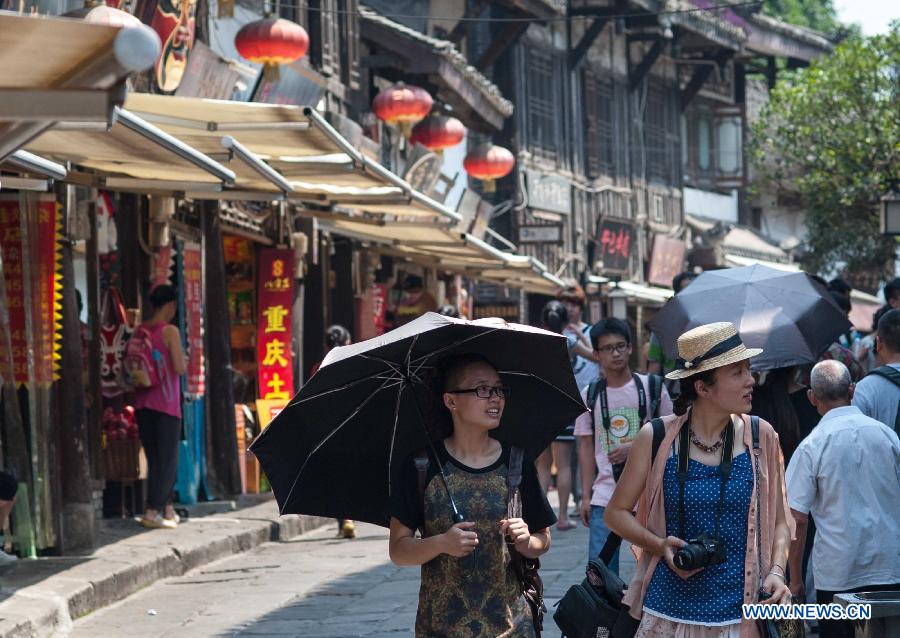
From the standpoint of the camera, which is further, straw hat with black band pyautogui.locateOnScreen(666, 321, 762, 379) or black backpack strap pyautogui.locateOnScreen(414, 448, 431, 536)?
straw hat with black band pyautogui.locateOnScreen(666, 321, 762, 379)

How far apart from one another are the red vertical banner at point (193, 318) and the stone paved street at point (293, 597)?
2177 millimetres

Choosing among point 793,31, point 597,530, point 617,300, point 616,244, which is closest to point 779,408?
point 597,530

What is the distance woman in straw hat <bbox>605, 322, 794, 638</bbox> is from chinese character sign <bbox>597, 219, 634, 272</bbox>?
28.6 meters

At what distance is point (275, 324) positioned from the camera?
1709cm

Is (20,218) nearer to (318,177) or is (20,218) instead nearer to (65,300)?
(65,300)

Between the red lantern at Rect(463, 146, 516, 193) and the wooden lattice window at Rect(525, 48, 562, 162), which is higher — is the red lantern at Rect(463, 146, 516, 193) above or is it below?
below

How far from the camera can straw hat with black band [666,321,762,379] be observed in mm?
5098

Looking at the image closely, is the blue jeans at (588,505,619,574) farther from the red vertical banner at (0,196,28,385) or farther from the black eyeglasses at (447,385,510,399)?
the red vertical banner at (0,196,28,385)

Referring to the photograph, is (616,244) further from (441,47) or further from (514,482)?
(514,482)

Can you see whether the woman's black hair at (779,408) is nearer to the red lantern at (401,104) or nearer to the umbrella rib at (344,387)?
the umbrella rib at (344,387)

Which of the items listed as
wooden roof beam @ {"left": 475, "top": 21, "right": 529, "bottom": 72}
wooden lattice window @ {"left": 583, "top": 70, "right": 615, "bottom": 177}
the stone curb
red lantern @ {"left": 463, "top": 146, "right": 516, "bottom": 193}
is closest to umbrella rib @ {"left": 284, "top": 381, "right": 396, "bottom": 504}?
the stone curb

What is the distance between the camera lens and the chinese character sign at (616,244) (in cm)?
3378

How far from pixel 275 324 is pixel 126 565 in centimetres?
692

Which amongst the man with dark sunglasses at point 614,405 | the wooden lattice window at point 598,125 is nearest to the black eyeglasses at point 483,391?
the man with dark sunglasses at point 614,405
